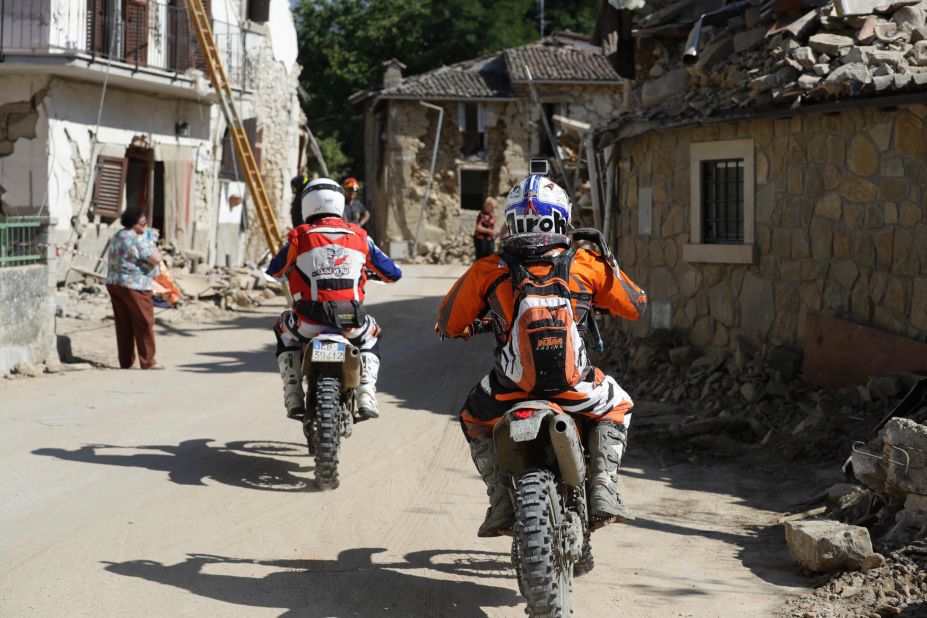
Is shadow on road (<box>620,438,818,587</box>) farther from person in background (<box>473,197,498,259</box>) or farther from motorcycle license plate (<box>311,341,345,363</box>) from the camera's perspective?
person in background (<box>473,197,498,259</box>)

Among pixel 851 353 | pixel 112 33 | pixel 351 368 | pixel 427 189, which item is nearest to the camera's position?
pixel 351 368

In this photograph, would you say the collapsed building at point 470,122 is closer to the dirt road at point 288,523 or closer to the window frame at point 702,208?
the window frame at point 702,208

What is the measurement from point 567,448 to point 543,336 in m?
0.48

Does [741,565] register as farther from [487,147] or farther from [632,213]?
[487,147]

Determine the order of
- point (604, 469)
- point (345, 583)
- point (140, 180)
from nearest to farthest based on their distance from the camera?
point (604, 469) < point (345, 583) < point (140, 180)

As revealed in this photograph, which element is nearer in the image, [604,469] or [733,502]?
[604,469]

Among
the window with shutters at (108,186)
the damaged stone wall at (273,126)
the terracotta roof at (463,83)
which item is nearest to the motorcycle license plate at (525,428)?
the window with shutters at (108,186)

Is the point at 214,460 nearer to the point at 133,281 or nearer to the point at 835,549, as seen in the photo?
the point at 835,549

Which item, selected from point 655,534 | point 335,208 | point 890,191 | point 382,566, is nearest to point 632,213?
point 890,191

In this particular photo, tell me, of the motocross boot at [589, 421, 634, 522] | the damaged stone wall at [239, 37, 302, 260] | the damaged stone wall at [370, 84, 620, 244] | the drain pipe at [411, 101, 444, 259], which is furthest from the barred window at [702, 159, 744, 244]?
the drain pipe at [411, 101, 444, 259]

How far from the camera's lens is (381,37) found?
4431cm

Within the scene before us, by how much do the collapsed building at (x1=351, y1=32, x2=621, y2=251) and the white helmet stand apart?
28437 mm

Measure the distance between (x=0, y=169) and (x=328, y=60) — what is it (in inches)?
1068

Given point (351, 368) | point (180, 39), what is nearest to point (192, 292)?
point (180, 39)
